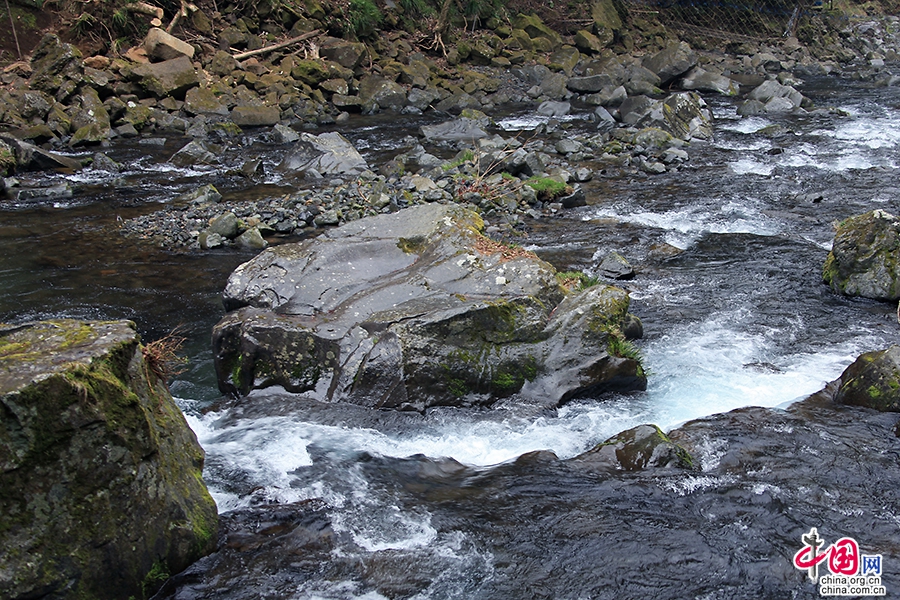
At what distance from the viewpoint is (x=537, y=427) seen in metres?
6.27

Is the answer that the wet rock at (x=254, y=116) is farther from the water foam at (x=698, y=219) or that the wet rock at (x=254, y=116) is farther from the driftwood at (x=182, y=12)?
the water foam at (x=698, y=219)

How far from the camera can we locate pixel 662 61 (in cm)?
2620

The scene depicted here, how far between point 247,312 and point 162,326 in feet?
6.46

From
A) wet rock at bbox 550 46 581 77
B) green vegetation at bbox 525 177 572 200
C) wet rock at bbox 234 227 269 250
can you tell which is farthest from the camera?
wet rock at bbox 550 46 581 77

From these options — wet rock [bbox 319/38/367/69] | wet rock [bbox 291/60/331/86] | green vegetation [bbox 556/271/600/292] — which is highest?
wet rock [bbox 319/38/367/69]

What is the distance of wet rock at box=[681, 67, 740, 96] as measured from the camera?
25453mm

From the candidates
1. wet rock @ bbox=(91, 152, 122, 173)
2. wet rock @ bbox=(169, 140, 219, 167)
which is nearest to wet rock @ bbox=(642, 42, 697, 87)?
wet rock @ bbox=(169, 140, 219, 167)

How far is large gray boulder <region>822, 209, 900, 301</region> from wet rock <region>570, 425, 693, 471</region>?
15.3 feet

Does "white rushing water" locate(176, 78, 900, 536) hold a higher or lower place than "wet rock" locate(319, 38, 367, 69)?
lower

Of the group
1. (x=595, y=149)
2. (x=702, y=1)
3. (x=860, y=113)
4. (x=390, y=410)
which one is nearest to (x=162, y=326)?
(x=390, y=410)

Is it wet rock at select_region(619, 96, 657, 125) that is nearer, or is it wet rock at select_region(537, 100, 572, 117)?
wet rock at select_region(619, 96, 657, 125)

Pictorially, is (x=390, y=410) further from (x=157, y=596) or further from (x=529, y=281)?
(x=157, y=596)

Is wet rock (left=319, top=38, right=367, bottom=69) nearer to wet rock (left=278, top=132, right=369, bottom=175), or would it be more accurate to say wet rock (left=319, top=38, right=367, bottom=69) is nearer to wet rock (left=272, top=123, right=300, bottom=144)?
wet rock (left=272, top=123, right=300, bottom=144)

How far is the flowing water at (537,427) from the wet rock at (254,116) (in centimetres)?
671
